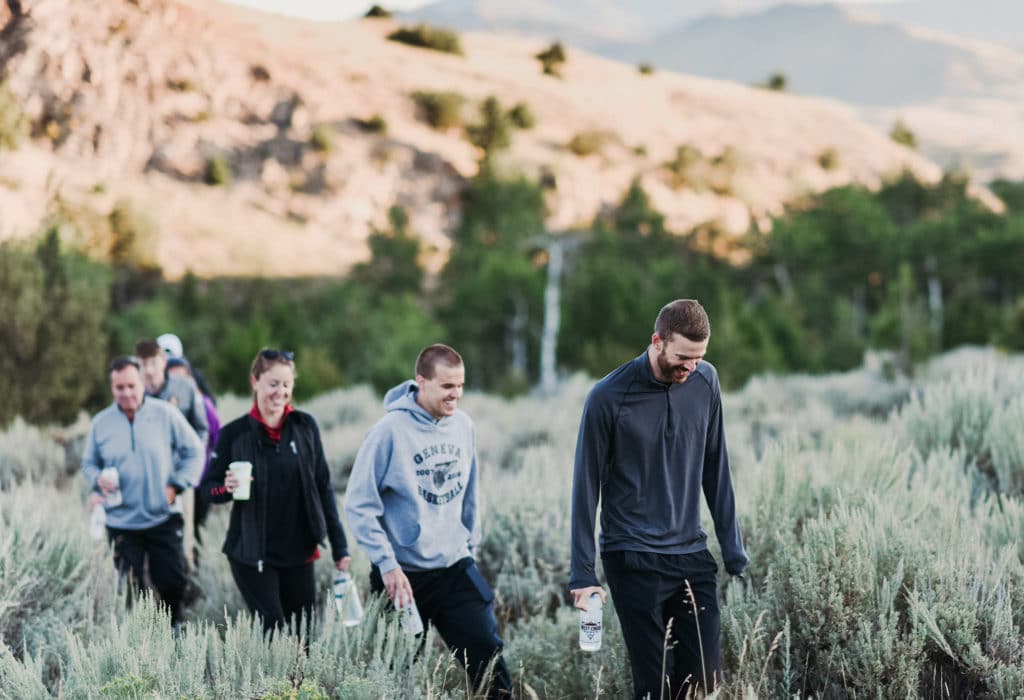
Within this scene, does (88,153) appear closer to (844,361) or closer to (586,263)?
(586,263)

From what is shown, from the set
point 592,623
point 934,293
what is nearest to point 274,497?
point 592,623

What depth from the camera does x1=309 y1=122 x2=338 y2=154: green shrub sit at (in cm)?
5044

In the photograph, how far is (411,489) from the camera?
155 inches

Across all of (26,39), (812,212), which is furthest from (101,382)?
(812,212)

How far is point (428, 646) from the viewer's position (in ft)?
12.6

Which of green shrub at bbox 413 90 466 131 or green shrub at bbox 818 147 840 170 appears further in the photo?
green shrub at bbox 818 147 840 170

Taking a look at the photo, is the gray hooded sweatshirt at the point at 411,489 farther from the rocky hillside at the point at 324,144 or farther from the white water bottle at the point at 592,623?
the rocky hillside at the point at 324,144

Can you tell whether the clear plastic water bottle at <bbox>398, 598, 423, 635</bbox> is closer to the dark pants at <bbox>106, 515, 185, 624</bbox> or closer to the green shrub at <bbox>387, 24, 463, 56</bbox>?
the dark pants at <bbox>106, 515, 185, 624</bbox>

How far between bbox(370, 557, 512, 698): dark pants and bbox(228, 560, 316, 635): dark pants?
728 mm

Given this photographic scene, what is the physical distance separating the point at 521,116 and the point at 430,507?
2257 inches

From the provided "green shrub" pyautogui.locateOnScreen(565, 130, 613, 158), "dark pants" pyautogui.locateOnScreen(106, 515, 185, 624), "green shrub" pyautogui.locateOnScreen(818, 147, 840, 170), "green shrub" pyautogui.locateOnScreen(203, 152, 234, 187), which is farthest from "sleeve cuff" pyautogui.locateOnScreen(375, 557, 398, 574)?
"green shrub" pyautogui.locateOnScreen(818, 147, 840, 170)

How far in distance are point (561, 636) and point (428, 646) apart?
108 cm

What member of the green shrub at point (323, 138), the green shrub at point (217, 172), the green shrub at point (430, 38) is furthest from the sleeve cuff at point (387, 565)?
the green shrub at point (430, 38)

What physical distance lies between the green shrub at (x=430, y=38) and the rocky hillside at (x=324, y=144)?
1469 millimetres
